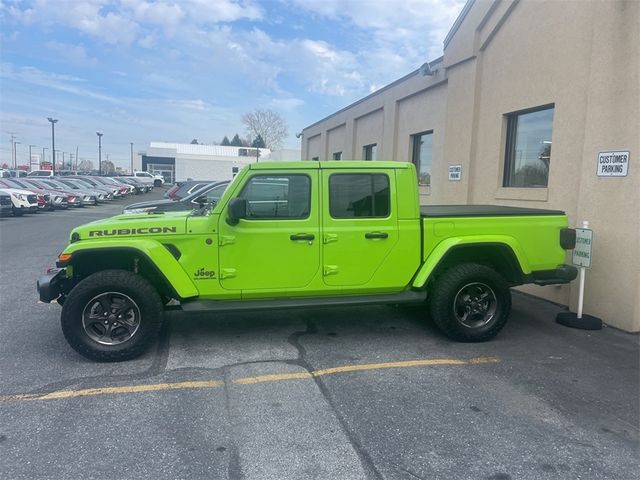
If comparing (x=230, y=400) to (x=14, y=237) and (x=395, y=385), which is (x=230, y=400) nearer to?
(x=395, y=385)

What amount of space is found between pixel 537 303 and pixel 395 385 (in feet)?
13.3

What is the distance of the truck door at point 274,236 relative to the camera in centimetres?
498

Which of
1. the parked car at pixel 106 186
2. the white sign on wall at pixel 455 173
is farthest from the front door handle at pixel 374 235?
the parked car at pixel 106 186

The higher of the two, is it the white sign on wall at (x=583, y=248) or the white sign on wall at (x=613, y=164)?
the white sign on wall at (x=613, y=164)

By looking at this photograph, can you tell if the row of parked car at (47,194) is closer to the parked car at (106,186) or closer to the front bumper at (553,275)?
the parked car at (106,186)

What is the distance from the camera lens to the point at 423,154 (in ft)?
43.2

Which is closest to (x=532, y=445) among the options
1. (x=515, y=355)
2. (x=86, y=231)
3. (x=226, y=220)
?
(x=515, y=355)

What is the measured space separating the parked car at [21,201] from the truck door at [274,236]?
1954cm

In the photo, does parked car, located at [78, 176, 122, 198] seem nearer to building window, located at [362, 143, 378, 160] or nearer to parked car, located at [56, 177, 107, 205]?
parked car, located at [56, 177, 107, 205]

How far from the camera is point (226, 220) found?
4.93 metres

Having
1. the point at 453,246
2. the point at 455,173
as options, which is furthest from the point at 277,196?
the point at 455,173

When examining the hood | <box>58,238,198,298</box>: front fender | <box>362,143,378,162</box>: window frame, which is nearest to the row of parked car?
<box>362,143,378,162</box>: window frame

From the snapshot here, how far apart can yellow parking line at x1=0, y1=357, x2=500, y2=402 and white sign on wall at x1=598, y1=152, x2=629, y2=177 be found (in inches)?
115

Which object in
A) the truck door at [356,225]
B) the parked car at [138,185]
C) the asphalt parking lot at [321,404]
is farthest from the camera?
the parked car at [138,185]
